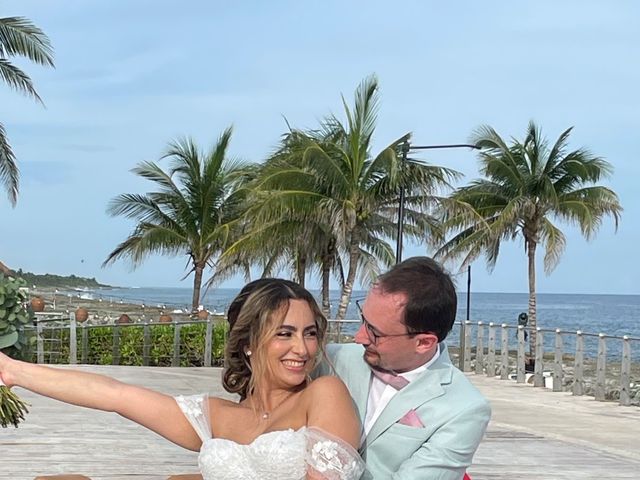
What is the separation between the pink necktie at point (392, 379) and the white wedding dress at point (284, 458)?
326 millimetres

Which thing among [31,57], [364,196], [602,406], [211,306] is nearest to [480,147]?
[364,196]

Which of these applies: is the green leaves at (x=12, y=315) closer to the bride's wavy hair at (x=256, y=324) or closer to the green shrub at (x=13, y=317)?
the green shrub at (x=13, y=317)

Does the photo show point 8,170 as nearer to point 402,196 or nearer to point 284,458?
point 402,196

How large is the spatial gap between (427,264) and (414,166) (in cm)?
2599

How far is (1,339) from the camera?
13.1ft

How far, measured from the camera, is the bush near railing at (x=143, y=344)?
23625mm

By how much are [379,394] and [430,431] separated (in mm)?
237

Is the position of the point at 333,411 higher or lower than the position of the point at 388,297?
lower

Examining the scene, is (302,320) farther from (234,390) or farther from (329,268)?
(329,268)

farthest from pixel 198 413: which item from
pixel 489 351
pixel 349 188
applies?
pixel 349 188

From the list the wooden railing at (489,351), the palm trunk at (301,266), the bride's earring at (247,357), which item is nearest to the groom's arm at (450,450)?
the bride's earring at (247,357)

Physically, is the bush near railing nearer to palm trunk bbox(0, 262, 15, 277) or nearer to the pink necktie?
palm trunk bbox(0, 262, 15, 277)

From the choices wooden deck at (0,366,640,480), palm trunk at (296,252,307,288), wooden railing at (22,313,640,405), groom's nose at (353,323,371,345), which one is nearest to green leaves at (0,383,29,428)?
groom's nose at (353,323,371,345)

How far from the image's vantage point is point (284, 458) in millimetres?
2992
